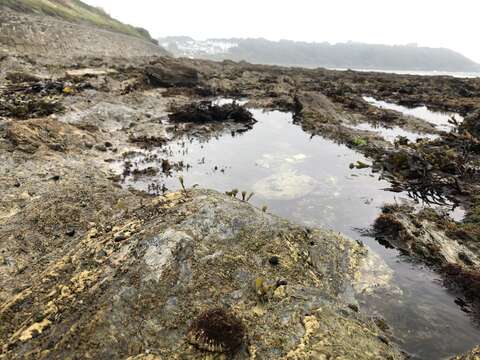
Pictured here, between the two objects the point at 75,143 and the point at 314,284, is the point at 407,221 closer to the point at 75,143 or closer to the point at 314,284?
the point at 314,284

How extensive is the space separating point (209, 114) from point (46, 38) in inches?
1756

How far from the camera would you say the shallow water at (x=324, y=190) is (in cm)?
802

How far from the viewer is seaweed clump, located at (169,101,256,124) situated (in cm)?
2902

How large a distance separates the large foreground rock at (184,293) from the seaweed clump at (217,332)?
99 mm

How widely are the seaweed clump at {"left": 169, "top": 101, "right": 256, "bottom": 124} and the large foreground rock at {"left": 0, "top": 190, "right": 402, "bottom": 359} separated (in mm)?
20641

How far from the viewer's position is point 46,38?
57250 millimetres

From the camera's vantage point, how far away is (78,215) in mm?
12336

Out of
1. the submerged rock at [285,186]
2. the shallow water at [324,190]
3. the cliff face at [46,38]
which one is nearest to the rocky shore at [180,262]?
the shallow water at [324,190]

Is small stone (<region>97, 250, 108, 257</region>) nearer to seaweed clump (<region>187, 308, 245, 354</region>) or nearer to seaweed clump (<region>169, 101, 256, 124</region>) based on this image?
seaweed clump (<region>187, 308, 245, 354</region>)

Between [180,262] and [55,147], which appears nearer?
[180,262]

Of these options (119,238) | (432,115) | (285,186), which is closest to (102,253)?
(119,238)

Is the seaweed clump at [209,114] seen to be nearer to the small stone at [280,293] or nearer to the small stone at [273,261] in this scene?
the small stone at [273,261]

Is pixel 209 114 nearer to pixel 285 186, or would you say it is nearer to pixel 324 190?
pixel 285 186

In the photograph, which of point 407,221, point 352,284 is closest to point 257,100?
point 407,221
